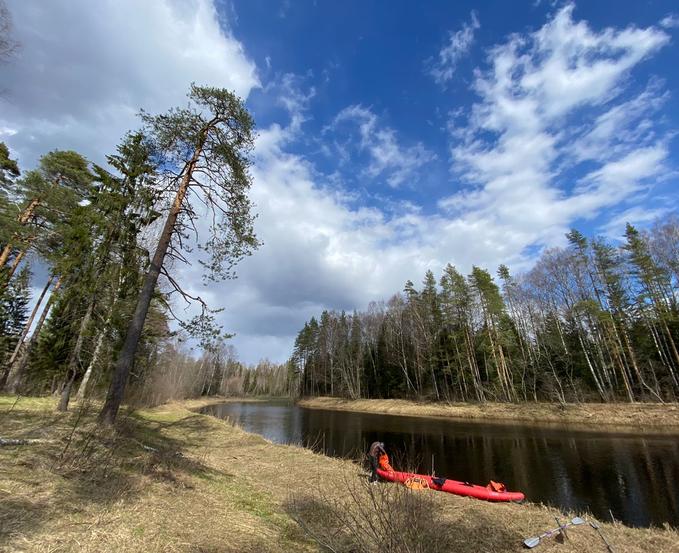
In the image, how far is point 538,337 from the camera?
37781mm

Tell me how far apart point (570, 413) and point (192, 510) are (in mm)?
31249

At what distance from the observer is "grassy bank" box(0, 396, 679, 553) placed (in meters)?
3.94

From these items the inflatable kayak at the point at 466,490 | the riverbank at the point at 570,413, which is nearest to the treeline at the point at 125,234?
the inflatable kayak at the point at 466,490

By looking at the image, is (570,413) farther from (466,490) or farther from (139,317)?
(139,317)

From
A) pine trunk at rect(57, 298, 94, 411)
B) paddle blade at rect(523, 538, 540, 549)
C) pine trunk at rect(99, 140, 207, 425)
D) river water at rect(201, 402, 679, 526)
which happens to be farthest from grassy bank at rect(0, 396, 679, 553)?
river water at rect(201, 402, 679, 526)

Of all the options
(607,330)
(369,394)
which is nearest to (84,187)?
(607,330)

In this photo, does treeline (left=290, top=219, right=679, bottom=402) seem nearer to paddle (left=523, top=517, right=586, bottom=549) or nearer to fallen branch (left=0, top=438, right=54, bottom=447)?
paddle (left=523, top=517, right=586, bottom=549)

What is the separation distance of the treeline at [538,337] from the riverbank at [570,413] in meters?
2.31

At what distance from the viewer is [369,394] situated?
55156mm

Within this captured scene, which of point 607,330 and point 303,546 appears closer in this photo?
point 303,546

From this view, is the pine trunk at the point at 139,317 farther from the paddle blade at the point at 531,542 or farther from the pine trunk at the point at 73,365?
the paddle blade at the point at 531,542

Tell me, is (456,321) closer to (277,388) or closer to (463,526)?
(463,526)

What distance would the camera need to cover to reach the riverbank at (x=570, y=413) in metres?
23.1

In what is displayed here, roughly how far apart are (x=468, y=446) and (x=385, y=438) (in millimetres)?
5460
